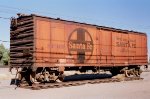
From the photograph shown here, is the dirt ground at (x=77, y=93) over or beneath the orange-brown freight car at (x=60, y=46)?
beneath

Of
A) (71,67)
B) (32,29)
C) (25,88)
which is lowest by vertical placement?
(25,88)

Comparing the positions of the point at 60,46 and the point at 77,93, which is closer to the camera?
the point at 77,93

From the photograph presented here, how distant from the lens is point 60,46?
17.8m

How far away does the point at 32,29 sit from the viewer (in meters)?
16.3

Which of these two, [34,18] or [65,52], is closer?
[34,18]

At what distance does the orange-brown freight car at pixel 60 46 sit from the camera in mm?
16500

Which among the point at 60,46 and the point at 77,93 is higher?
the point at 60,46

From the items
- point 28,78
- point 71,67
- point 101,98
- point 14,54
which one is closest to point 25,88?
point 28,78

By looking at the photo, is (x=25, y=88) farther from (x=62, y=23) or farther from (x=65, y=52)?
(x=62, y=23)

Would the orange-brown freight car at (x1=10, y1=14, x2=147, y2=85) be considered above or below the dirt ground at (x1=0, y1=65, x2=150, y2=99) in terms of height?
above

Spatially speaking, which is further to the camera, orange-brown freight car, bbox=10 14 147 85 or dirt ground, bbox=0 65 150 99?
orange-brown freight car, bbox=10 14 147 85

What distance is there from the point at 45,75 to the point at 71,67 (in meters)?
2.90

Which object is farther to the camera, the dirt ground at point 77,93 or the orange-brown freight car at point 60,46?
the orange-brown freight car at point 60,46

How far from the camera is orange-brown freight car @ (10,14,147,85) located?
54.1ft
